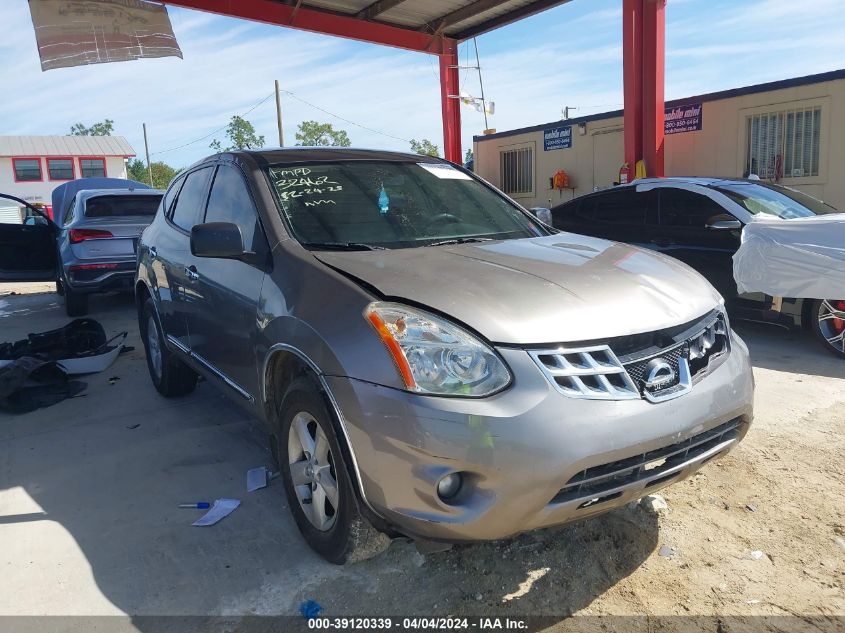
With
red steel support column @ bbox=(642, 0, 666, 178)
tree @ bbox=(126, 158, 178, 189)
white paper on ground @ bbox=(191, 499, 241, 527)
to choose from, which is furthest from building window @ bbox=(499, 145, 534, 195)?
tree @ bbox=(126, 158, 178, 189)

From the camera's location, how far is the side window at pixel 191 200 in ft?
13.5

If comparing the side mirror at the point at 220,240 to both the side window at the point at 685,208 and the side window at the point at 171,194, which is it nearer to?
the side window at the point at 171,194

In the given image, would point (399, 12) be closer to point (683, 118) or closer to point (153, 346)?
point (683, 118)

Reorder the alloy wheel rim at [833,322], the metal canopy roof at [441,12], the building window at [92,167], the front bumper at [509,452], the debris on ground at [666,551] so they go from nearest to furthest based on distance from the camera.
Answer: the front bumper at [509,452], the debris on ground at [666,551], the alloy wheel rim at [833,322], the metal canopy roof at [441,12], the building window at [92,167]

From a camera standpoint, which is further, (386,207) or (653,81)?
(653,81)

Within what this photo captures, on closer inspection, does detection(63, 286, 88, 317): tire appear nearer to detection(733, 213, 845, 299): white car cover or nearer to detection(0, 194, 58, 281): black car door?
detection(0, 194, 58, 281): black car door

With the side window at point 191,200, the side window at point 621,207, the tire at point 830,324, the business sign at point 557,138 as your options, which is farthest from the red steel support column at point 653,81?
the side window at point 191,200

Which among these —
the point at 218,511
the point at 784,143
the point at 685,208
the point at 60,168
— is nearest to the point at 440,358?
the point at 218,511

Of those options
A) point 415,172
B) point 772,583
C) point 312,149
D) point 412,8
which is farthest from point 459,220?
point 412,8

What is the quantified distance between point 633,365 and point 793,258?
4.08 m

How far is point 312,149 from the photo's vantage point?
149 inches

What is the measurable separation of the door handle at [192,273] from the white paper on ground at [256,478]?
1.12 m

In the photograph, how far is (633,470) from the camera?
87.3 inches

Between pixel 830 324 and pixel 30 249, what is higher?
pixel 30 249
